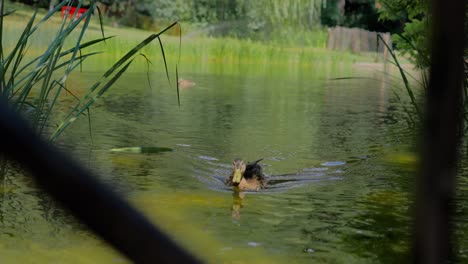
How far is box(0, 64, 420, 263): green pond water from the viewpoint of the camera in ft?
12.2

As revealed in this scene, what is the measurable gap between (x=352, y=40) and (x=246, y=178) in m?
→ 20.8

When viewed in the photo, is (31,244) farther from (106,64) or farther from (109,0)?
(109,0)

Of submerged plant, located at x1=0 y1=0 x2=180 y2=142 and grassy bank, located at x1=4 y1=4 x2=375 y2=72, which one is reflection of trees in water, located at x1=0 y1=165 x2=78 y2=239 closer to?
submerged plant, located at x1=0 y1=0 x2=180 y2=142

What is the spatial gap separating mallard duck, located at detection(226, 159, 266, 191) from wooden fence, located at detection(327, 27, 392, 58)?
65.6 ft

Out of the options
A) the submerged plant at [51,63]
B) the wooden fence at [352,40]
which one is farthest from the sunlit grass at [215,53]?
the submerged plant at [51,63]

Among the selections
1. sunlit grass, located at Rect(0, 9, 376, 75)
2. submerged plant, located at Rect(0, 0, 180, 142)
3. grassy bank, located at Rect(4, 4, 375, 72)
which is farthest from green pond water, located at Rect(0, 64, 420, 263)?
grassy bank, located at Rect(4, 4, 375, 72)

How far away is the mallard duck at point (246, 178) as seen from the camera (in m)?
5.28

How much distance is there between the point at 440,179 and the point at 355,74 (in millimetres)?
17770

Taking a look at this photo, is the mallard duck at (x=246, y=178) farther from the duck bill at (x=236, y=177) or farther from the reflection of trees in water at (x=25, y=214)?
the reflection of trees in water at (x=25, y=214)

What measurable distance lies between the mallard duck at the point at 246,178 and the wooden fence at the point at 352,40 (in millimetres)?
20008

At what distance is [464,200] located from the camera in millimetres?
5027

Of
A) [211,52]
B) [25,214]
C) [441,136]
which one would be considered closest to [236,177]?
[25,214]

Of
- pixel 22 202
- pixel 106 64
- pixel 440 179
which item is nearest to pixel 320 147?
pixel 22 202

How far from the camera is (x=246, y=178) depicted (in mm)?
5250
